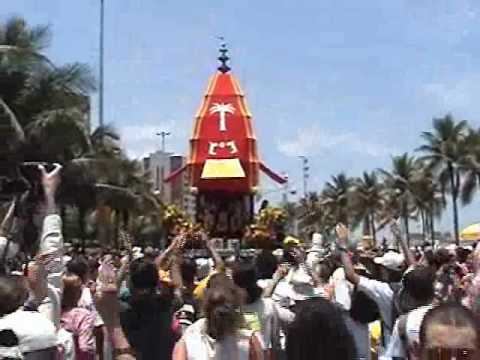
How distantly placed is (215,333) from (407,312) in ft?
4.49

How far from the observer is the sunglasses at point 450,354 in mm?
3219

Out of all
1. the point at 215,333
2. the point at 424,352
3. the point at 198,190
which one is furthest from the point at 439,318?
the point at 198,190

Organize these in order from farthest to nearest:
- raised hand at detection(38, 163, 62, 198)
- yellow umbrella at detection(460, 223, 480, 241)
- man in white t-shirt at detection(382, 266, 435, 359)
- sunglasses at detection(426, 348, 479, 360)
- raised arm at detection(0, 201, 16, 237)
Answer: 1. yellow umbrella at detection(460, 223, 480, 241)
2. raised arm at detection(0, 201, 16, 237)
3. raised hand at detection(38, 163, 62, 198)
4. man in white t-shirt at detection(382, 266, 435, 359)
5. sunglasses at detection(426, 348, 479, 360)

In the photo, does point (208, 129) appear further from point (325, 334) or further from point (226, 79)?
point (325, 334)

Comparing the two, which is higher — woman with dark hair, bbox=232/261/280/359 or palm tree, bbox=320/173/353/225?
palm tree, bbox=320/173/353/225

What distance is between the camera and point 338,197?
348 feet

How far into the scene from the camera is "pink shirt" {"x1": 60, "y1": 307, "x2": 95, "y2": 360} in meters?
6.81

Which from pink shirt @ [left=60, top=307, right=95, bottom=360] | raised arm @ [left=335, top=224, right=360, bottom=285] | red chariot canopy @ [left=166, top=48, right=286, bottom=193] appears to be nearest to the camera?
pink shirt @ [left=60, top=307, right=95, bottom=360]

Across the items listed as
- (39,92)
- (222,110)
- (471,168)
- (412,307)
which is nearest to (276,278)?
(412,307)

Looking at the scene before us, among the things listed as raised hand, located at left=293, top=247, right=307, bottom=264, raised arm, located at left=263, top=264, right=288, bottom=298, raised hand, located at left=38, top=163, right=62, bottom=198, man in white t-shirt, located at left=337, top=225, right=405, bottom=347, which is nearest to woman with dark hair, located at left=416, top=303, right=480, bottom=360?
raised hand, located at left=38, top=163, right=62, bottom=198

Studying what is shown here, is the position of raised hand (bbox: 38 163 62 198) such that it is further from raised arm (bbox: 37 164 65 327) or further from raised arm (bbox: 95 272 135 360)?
raised arm (bbox: 95 272 135 360)

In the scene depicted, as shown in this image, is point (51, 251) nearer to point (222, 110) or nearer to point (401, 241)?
point (401, 241)

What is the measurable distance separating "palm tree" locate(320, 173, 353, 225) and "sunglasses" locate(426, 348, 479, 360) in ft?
322

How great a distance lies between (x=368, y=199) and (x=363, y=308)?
8900 centimetres
